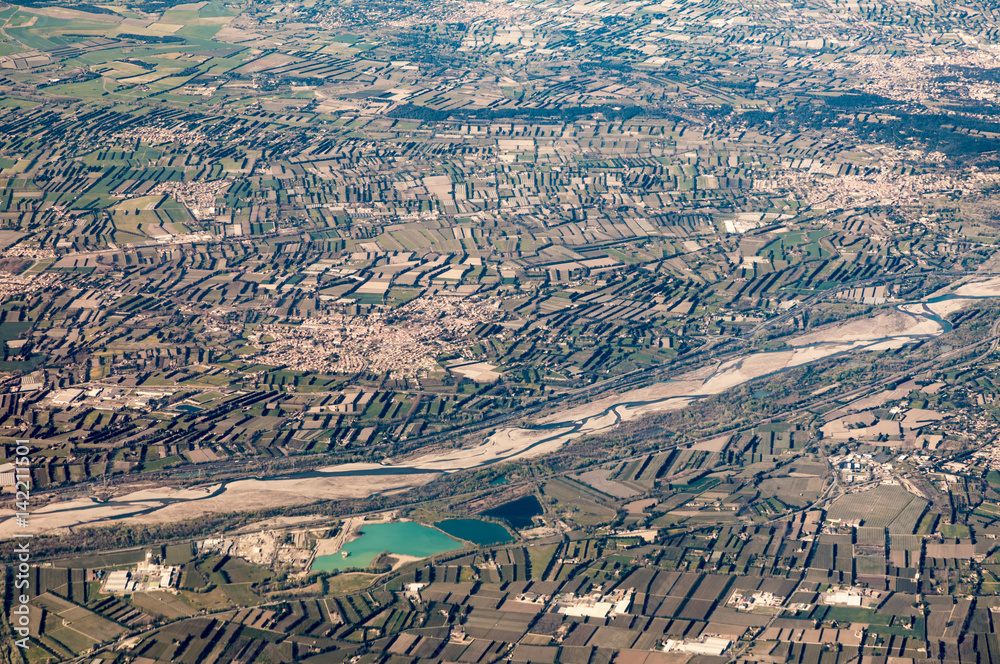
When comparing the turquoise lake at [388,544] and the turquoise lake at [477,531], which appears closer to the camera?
the turquoise lake at [388,544]

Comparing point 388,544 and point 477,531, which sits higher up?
point 388,544

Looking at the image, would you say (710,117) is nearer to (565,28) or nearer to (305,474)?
(565,28)

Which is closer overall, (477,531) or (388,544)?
(388,544)

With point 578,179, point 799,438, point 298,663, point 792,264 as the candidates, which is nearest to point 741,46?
point 578,179

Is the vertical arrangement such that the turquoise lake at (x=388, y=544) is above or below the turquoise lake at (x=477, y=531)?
above

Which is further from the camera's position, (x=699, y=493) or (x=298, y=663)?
(x=699, y=493)
